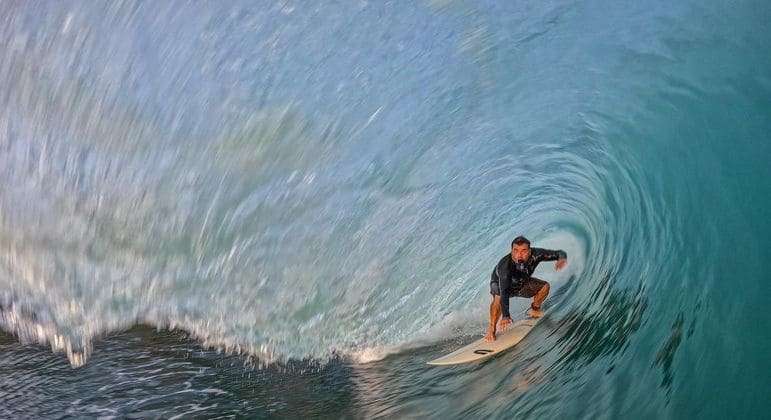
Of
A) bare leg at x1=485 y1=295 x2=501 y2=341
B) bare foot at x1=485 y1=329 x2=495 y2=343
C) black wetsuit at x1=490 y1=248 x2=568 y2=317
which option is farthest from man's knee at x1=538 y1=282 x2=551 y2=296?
bare foot at x1=485 y1=329 x2=495 y2=343

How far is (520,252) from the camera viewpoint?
24.4ft

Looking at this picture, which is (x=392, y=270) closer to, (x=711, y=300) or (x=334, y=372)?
(x=334, y=372)

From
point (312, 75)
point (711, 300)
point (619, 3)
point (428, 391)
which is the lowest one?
point (428, 391)

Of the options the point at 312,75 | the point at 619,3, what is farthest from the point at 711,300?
the point at 312,75

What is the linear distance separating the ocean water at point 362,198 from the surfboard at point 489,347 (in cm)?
13

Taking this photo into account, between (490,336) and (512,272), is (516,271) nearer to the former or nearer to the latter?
(512,272)

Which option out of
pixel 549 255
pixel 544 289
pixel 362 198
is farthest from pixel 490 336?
pixel 362 198

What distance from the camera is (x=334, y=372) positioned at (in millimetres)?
9656

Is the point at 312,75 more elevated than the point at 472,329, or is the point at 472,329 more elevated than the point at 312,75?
the point at 312,75

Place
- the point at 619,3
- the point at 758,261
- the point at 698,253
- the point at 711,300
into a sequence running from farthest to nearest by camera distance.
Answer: the point at 619,3, the point at 698,253, the point at 711,300, the point at 758,261

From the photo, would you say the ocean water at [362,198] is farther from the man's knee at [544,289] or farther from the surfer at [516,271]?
the surfer at [516,271]

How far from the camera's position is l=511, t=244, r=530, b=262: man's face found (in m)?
7.39

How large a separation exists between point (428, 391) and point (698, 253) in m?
3.15

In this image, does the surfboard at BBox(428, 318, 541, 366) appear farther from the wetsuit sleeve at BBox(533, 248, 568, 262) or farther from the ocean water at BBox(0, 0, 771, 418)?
the wetsuit sleeve at BBox(533, 248, 568, 262)
